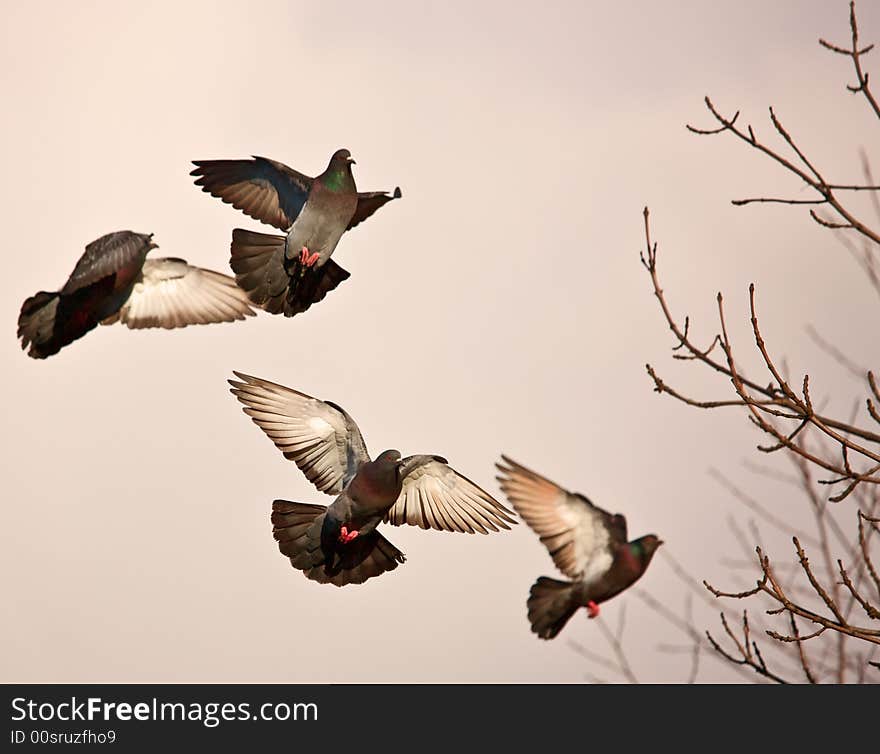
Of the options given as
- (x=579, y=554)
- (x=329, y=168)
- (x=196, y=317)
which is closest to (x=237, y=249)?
(x=329, y=168)

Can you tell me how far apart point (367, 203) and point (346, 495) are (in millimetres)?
1851

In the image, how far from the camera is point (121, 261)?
7.55 metres

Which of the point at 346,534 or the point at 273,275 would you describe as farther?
the point at 273,275

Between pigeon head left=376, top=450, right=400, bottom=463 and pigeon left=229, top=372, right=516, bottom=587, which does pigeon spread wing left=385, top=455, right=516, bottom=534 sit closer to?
pigeon left=229, top=372, right=516, bottom=587

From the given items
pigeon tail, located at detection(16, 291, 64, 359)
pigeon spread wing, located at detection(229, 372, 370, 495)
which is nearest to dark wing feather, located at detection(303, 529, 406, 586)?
pigeon spread wing, located at detection(229, 372, 370, 495)

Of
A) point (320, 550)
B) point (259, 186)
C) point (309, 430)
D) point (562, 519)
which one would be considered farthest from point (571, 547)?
point (259, 186)

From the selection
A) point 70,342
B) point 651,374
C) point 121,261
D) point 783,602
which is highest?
point 121,261

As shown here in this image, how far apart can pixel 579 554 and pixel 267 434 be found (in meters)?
1.96

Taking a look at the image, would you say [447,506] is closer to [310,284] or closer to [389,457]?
[389,457]

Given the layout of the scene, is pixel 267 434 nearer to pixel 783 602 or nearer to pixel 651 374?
pixel 651 374

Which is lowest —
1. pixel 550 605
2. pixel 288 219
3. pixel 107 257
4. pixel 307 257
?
pixel 550 605

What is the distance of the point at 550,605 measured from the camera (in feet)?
21.5

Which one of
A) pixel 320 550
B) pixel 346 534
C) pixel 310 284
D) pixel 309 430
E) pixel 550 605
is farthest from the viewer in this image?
pixel 309 430
